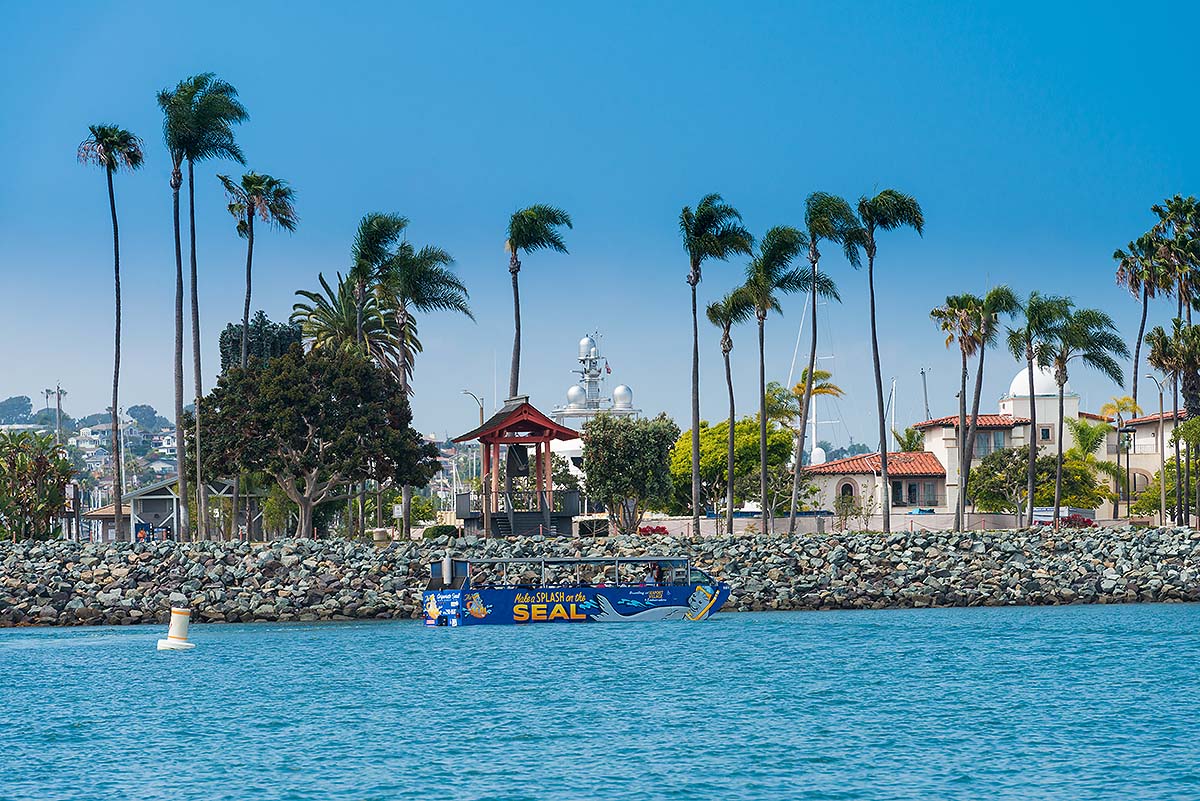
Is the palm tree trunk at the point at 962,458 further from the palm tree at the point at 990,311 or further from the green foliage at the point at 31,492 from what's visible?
the green foliage at the point at 31,492

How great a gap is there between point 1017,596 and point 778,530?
30.1m

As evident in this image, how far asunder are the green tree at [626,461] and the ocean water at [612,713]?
4024 cm

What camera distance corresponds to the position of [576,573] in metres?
64.6

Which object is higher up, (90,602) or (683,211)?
(683,211)

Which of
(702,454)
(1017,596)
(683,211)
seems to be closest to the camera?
(1017,596)

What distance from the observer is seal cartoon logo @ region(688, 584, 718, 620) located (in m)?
60.4

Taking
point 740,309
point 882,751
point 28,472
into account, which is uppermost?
point 740,309

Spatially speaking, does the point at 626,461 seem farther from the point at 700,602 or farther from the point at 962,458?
the point at 700,602

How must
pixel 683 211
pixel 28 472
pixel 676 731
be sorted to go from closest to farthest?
pixel 676 731, pixel 683 211, pixel 28 472

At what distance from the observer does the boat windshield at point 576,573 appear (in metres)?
61.1

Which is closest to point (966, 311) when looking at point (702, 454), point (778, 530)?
point (778, 530)

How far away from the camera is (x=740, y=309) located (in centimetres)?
7969

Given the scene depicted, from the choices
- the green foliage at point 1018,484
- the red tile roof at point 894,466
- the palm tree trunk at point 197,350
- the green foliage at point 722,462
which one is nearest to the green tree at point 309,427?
the palm tree trunk at point 197,350

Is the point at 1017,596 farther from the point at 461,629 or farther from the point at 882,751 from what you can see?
the point at 882,751
